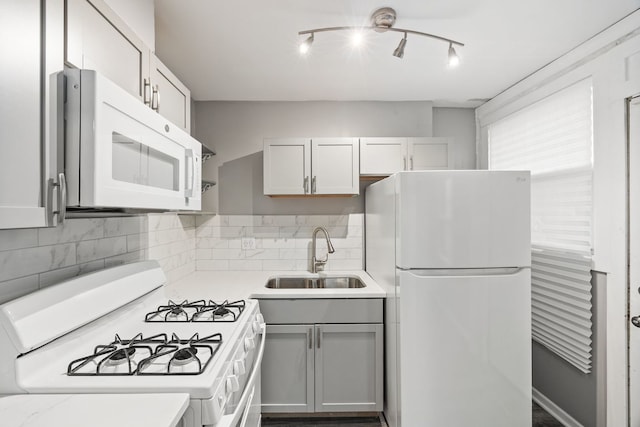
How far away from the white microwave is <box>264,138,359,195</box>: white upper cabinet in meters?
1.43

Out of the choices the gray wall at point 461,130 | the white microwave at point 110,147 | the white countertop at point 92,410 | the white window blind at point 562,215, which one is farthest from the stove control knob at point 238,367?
the gray wall at point 461,130

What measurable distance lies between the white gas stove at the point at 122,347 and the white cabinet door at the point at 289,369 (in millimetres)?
596

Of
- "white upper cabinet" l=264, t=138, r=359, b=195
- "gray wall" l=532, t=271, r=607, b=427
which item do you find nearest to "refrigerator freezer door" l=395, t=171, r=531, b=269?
"gray wall" l=532, t=271, r=607, b=427

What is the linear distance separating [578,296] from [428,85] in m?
1.77

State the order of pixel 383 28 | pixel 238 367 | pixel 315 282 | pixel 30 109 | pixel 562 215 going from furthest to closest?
pixel 315 282, pixel 562 215, pixel 383 28, pixel 238 367, pixel 30 109

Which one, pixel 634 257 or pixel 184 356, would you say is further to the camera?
pixel 634 257

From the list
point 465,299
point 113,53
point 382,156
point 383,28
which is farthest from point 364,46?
point 465,299

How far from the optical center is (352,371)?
2.20 meters

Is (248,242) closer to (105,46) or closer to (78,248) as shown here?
(78,248)

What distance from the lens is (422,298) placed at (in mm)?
1830

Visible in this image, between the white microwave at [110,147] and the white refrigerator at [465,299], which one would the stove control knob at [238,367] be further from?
the white refrigerator at [465,299]

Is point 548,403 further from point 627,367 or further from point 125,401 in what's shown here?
point 125,401

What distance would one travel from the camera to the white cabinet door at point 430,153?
270cm

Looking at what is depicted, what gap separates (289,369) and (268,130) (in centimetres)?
194
